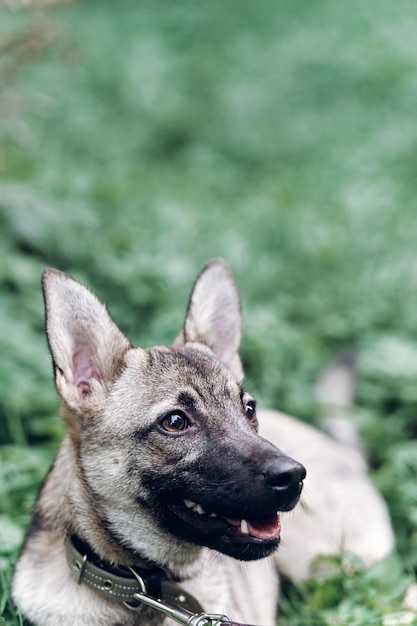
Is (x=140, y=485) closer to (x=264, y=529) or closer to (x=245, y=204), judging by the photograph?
(x=264, y=529)

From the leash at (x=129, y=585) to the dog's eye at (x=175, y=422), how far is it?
1.83ft

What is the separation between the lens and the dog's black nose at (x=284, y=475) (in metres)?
2.47

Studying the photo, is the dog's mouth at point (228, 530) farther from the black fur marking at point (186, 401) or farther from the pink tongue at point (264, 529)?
the black fur marking at point (186, 401)

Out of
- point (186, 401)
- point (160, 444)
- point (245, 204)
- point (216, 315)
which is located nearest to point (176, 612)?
point (160, 444)

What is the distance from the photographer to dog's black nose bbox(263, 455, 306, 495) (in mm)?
2469

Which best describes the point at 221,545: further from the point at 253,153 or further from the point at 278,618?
the point at 253,153

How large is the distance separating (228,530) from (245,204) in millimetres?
6704

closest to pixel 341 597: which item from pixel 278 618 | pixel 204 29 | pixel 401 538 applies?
pixel 278 618

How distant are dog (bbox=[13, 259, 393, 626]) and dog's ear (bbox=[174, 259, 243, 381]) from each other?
0.34m

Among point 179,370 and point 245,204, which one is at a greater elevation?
point 245,204

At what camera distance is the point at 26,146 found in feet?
28.0

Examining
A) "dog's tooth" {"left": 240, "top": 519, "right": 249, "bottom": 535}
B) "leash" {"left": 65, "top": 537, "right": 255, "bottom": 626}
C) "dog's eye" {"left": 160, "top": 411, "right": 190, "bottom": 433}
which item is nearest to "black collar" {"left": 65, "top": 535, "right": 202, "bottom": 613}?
"leash" {"left": 65, "top": 537, "right": 255, "bottom": 626}

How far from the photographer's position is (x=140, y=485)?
2.71 m

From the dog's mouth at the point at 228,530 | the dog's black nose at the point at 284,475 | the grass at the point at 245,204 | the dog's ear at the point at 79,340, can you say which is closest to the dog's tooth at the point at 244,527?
the dog's mouth at the point at 228,530
